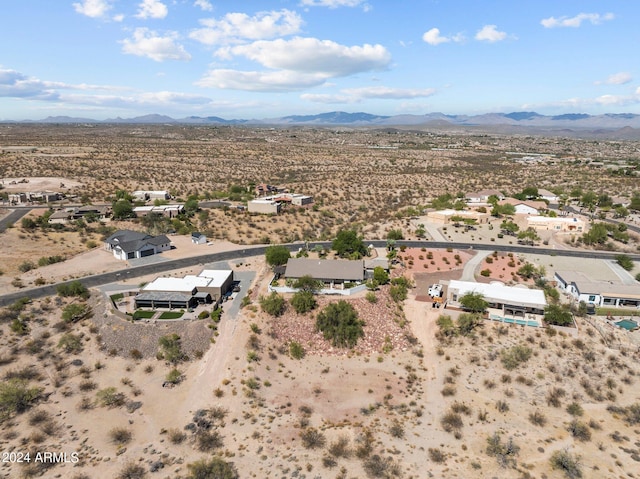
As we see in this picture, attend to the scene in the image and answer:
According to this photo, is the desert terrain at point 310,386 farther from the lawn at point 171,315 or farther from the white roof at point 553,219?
the white roof at point 553,219

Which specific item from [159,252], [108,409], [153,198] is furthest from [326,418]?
[153,198]

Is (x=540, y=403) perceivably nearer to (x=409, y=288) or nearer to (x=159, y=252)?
(x=409, y=288)

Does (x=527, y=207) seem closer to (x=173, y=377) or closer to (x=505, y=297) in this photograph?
(x=505, y=297)

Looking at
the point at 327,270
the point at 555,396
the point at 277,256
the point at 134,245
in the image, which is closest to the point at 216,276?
the point at 277,256

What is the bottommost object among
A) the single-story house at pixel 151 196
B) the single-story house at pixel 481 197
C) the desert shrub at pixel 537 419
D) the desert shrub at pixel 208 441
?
the desert shrub at pixel 537 419

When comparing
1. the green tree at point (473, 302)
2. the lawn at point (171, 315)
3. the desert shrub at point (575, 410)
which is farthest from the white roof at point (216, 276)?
the desert shrub at point (575, 410)

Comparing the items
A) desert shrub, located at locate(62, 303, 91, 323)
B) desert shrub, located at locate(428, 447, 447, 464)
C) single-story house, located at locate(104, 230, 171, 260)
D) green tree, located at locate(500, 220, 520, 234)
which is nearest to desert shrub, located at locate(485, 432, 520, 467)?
desert shrub, located at locate(428, 447, 447, 464)
